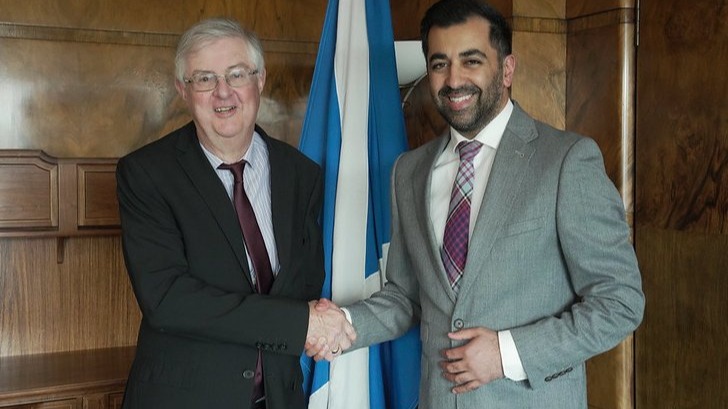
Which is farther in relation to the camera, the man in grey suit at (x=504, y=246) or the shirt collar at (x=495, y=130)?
the shirt collar at (x=495, y=130)

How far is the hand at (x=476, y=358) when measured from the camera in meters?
1.81

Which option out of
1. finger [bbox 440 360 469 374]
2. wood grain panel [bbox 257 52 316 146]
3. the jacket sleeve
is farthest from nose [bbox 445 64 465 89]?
wood grain panel [bbox 257 52 316 146]

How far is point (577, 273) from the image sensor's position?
181 centimetres

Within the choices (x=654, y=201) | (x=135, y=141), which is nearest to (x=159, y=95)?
(x=135, y=141)

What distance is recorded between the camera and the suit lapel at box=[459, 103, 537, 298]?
1.84 meters

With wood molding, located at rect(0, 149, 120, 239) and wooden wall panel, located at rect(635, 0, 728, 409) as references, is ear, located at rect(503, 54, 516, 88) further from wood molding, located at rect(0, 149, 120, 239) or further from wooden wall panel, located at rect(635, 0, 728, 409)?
wood molding, located at rect(0, 149, 120, 239)

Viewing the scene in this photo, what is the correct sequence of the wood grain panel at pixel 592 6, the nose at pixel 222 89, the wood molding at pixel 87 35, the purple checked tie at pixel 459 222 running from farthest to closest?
the wood molding at pixel 87 35 → the wood grain panel at pixel 592 6 → the nose at pixel 222 89 → the purple checked tie at pixel 459 222

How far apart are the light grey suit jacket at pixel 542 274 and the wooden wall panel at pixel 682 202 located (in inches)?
21.1

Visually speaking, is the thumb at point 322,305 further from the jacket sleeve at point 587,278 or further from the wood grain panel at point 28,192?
the wood grain panel at point 28,192

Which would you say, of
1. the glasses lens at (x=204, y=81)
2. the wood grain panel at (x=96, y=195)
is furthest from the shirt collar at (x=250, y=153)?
the wood grain panel at (x=96, y=195)

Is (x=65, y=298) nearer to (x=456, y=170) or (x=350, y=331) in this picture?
(x=350, y=331)

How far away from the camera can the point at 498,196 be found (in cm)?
186

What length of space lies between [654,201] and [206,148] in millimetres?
1276

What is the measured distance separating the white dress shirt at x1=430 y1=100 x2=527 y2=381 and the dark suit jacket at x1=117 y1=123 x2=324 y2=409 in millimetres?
402
